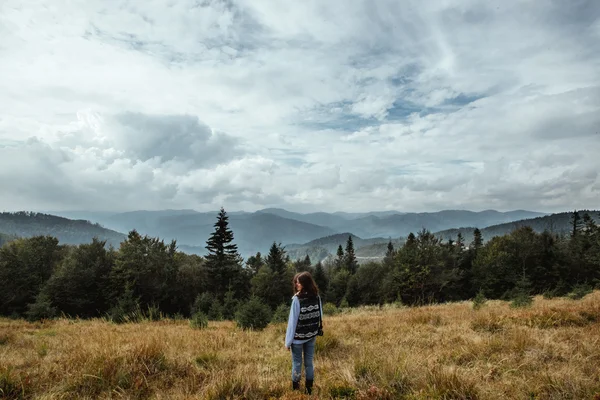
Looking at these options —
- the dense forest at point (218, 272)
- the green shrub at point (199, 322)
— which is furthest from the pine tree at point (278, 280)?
the green shrub at point (199, 322)

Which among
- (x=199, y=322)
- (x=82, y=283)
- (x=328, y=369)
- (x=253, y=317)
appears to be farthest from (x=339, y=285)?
(x=328, y=369)

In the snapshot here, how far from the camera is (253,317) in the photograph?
39.7 feet

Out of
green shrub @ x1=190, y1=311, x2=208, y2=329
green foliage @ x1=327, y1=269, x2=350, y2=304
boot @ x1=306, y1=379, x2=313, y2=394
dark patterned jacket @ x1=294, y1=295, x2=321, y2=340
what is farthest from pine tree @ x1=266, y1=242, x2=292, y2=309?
boot @ x1=306, y1=379, x2=313, y2=394

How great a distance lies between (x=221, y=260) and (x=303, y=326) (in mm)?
47033

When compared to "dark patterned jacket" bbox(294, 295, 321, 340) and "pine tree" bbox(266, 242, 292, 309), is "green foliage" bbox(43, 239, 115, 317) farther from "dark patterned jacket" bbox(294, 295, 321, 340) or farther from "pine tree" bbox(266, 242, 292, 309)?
"dark patterned jacket" bbox(294, 295, 321, 340)

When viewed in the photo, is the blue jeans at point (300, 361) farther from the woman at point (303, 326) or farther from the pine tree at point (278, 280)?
the pine tree at point (278, 280)

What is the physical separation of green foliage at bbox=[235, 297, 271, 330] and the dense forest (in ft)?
69.3

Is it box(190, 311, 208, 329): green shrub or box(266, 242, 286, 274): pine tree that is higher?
box(190, 311, 208, 329): green shrub

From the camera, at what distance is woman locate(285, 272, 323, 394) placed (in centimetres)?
522

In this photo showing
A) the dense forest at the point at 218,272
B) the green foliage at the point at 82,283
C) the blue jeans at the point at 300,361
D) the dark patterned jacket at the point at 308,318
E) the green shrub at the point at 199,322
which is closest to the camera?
the blue jeans at the point at 300,361

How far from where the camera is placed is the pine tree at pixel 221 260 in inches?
1965

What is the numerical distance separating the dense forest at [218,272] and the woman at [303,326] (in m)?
28.5

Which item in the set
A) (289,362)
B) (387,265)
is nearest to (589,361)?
(289,362)

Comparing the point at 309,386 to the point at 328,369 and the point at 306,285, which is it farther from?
the point at 306,285
